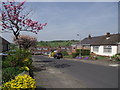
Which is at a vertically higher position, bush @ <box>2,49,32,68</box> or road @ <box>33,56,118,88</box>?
bush @ <box>2,49,32,68</box>

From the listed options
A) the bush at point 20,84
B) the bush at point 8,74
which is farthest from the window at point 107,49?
the bush at point 20,84

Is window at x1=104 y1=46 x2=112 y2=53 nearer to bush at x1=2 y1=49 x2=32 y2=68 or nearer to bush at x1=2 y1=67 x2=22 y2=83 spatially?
bush at x1=2 y1=49 x2=32 y2=68

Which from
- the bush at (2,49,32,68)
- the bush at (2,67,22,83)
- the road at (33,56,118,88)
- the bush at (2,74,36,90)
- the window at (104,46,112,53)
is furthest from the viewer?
the window at (104,46,112,53)

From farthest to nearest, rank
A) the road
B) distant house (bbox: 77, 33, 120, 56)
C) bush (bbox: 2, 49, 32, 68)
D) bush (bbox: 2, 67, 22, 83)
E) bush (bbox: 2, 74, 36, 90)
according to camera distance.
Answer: distant house (bbox: 77, 33, 120, 56) < bush (bbox: 2, 49, 32, 68) < the road < bush (bbox: 2, 67, 22, 83) < bush (bbox: 2, 74, 36, 90)

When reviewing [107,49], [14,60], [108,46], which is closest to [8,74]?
[14,60]

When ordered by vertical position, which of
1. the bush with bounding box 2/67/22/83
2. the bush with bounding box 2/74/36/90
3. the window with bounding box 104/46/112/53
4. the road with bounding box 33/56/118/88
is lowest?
the road with bounding box 33/56/118/88

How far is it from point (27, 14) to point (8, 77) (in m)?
9.99

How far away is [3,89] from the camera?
16.0 feet

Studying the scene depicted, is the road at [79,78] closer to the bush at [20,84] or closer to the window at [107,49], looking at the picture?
the bush at [20,84]

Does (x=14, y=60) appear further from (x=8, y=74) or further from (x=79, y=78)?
(x=79, y=78)

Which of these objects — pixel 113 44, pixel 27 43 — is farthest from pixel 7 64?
pixel 113 44

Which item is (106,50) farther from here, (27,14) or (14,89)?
(14,89)

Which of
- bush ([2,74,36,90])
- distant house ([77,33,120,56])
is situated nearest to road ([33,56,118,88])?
bush ([2,74,36,90])

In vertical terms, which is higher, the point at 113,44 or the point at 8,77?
the point at 113,44
